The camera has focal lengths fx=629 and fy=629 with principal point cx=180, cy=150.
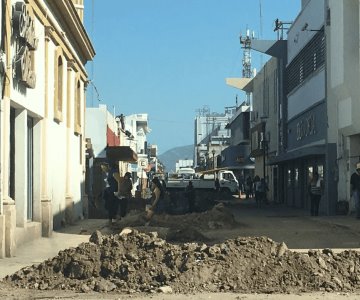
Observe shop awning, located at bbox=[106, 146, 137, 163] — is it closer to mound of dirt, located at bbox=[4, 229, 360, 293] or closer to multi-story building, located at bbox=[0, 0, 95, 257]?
multi-story building, located at bbox=[0, 0, 95, 257]

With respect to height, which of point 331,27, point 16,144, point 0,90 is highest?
point 331,27

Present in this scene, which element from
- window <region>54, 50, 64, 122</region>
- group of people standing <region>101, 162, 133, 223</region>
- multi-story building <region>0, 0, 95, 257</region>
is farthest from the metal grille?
window <region>54, 50, 64, 122</region>

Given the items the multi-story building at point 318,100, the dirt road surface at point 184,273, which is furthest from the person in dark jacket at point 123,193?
the dirt road surface at point 184,273

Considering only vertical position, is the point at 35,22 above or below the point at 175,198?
above

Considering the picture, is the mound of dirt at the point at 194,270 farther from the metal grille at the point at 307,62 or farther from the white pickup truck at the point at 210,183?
the white pickup truck at the point at 210,183

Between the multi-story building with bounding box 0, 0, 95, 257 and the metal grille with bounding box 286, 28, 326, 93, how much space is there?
9.79m

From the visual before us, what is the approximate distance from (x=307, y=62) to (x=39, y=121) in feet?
55.3

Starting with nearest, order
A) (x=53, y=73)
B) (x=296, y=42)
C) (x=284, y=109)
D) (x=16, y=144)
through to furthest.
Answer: (x=16, y=144)
(x=53, y=73)
(x=296, y=42)
(x=284, y=109)

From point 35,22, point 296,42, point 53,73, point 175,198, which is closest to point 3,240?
point 35,22

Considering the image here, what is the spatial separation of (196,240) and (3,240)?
4.94m

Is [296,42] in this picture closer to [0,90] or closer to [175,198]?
[175,198]

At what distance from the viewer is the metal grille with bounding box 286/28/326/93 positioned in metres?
26.5

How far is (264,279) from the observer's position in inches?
351

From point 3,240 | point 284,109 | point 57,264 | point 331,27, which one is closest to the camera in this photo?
point 57,264
